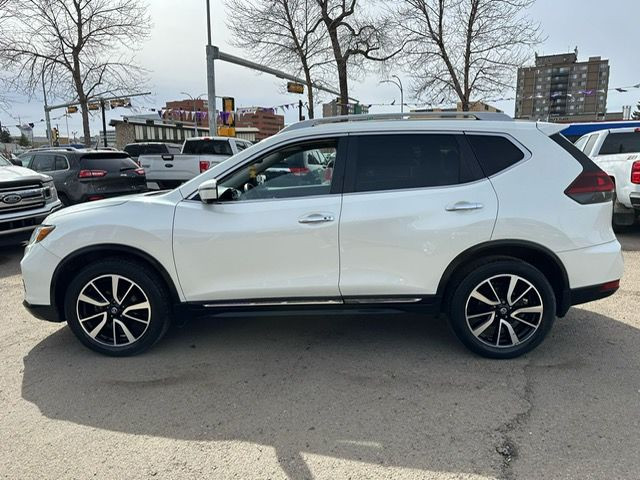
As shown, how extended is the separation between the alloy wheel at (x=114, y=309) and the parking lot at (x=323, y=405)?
0.21 metres

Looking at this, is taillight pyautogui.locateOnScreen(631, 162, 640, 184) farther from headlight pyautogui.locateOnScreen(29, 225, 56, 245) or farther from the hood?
the hood

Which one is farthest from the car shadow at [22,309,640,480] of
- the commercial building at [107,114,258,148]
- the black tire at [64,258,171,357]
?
the commercial building at [107,114,258,148]

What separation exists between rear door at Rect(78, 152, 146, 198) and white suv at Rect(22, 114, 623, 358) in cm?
642

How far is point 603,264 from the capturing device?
3.47m

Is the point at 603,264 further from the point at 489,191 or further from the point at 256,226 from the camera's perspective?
the point at 256,226

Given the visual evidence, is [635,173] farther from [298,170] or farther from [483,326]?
[298,170]

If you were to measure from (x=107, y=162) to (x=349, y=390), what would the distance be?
8521 millimetres

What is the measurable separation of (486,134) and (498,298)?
1.22m

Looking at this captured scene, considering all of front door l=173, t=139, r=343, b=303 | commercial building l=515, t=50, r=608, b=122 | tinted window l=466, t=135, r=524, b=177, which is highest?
commercial building l=515, t=50, r=608, b=122

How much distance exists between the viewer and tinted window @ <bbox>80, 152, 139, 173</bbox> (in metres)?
9.69

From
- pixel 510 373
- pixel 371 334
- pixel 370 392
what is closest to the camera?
pixel 370 392

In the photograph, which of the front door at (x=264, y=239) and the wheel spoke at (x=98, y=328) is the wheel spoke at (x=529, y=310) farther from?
the wheel spoke at (x=98, y=328)

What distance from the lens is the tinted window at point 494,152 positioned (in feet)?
11.5

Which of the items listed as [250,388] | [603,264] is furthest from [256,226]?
[603,264]
